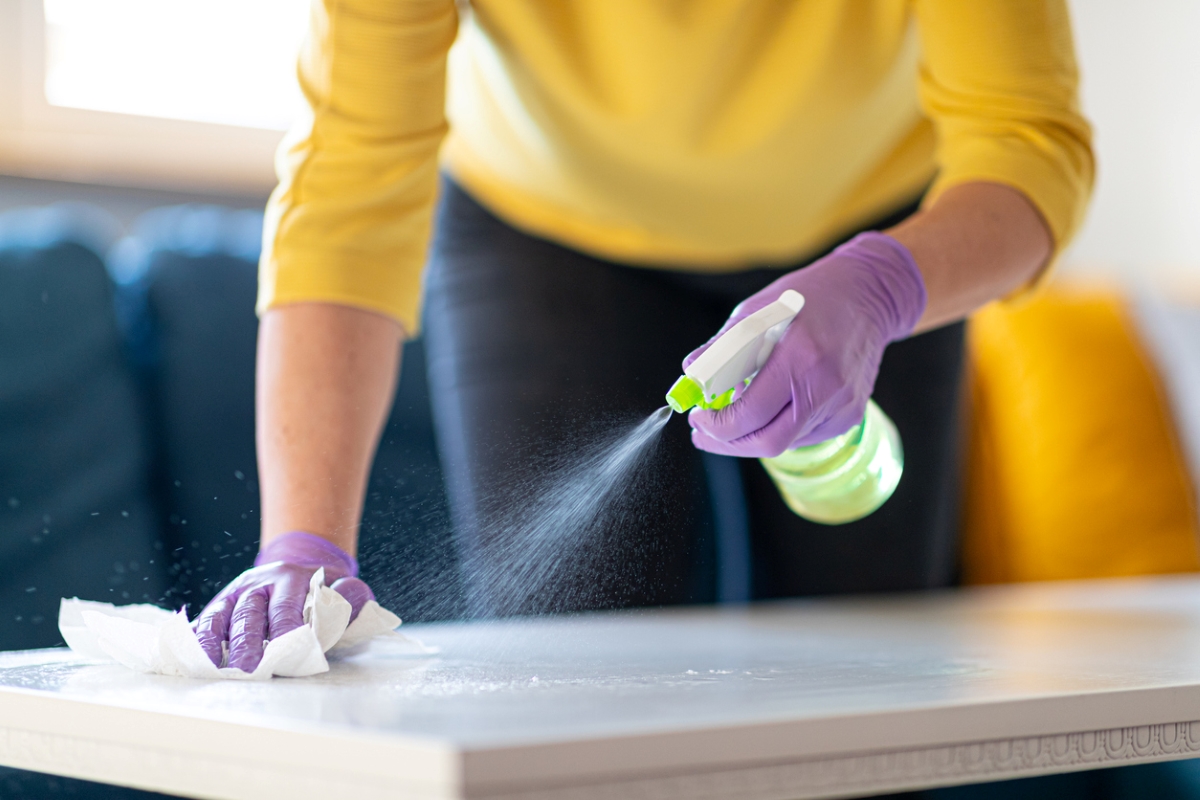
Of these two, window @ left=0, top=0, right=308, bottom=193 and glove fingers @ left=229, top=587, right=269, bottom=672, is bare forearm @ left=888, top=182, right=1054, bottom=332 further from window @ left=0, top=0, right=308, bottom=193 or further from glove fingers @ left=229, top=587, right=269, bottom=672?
window @ left=0, top=0, right=308, bottom=193

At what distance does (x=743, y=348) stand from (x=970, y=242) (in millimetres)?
281

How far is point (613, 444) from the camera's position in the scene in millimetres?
960

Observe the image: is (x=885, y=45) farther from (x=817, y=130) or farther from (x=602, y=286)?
(x=602, y=286)

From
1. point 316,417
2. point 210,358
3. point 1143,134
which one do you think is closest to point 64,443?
point 210,358

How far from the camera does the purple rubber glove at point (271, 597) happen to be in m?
0.70

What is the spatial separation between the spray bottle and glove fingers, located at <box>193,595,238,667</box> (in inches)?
13.3

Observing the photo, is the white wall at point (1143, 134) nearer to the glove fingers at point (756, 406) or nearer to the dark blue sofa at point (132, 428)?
the dark blue sofa at point (132, 428)

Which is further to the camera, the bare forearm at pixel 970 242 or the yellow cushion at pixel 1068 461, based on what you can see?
the yellow cushion at pixel 1068 461

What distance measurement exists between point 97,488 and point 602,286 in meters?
Result: 0.82

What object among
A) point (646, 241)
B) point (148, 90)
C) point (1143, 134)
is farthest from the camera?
point (1143, 134)

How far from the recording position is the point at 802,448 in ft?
2.97

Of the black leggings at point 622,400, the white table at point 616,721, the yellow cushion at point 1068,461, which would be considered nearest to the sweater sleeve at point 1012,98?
the black leggings at point 622,400

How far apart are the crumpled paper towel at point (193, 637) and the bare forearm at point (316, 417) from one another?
5.1 inches

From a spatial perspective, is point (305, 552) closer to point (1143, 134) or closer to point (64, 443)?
point (64, 443)
